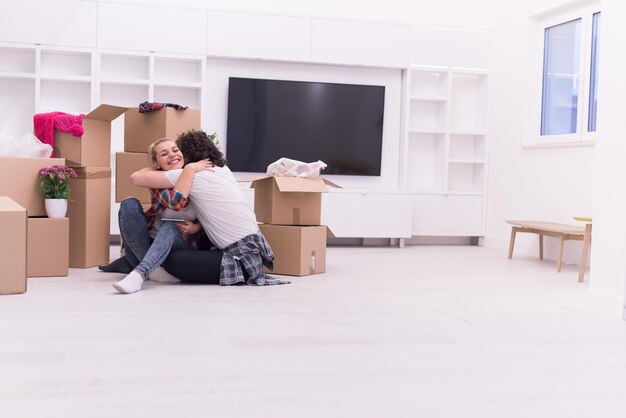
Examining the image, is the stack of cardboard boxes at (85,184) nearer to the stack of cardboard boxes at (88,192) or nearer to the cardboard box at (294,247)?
the stack of cardboard boxes at (88,192)

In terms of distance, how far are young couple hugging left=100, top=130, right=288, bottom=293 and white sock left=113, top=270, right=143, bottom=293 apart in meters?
0.16

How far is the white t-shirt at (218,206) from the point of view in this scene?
3.86m

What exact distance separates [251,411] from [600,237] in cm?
221

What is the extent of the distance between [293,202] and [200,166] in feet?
2.42

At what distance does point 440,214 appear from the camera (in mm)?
6781

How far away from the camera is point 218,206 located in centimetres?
389

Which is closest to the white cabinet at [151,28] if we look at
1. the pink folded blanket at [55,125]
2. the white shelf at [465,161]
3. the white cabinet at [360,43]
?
the white cabinet at [360,43]

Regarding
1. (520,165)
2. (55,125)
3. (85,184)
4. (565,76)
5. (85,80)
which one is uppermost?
(565,76)

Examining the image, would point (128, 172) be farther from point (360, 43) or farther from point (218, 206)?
point (360, 43)

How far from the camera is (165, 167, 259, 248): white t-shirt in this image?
3855mm

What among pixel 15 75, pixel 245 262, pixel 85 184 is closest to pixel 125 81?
pixel 15 75

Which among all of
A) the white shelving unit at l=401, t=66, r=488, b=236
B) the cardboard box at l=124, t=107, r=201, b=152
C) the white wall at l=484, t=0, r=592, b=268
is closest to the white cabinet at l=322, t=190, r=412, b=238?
the white shelving unit at l=401, t=66, r=488, b=236

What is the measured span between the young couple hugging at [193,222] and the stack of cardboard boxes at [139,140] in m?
0.55

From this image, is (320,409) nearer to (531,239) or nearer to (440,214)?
(531,239)
